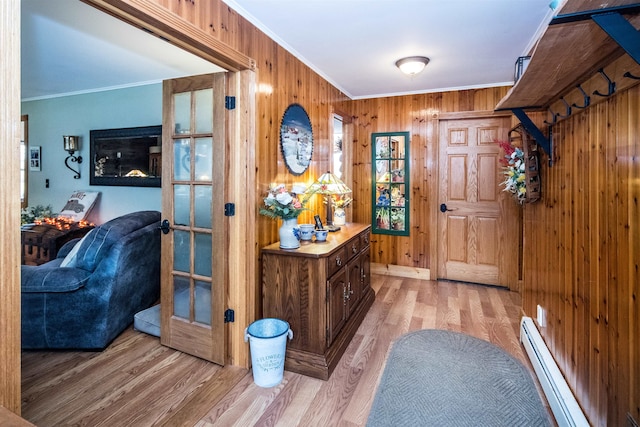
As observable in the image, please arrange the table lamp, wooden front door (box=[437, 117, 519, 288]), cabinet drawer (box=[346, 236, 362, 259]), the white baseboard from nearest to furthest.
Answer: cabinet drawer (box=[346, 236, 362, 259])
the table lamp
wooden front door (box=[437, 117, 519, 288])
the white baseboard

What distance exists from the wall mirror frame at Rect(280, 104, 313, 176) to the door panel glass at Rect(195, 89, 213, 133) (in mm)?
629

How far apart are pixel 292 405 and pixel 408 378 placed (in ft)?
2.62

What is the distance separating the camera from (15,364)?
107 cm

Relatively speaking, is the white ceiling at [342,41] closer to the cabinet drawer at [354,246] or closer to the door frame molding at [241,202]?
the door frame molding at [241,202]

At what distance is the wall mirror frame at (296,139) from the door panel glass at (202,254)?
96cm

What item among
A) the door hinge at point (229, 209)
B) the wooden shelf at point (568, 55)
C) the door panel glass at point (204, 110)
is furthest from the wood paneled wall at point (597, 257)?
the door panel glass at point (204, 110)

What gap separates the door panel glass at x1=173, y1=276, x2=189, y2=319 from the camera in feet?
8.61

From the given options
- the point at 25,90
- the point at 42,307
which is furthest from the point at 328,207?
the point at 25,90

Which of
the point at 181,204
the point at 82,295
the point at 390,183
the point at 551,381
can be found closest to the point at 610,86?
the point at 551,381

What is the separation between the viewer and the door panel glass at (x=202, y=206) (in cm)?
249

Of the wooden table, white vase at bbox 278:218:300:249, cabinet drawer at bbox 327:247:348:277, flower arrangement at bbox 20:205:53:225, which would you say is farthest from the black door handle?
flower arrangement at bbox 20:205:53:225

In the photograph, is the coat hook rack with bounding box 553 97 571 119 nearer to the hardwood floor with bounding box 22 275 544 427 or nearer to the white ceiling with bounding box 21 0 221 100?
the hardwood floor with bounding box 22 275 544 427

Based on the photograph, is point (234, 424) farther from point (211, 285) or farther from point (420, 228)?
point (420, 228)

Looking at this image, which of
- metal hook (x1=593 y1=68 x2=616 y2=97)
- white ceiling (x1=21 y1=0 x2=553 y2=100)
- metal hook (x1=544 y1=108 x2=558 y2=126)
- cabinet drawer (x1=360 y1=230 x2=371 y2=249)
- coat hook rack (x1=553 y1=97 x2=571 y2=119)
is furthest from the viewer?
cabinet drawer (x1=360 y1=230 x2=371 y2=249)
